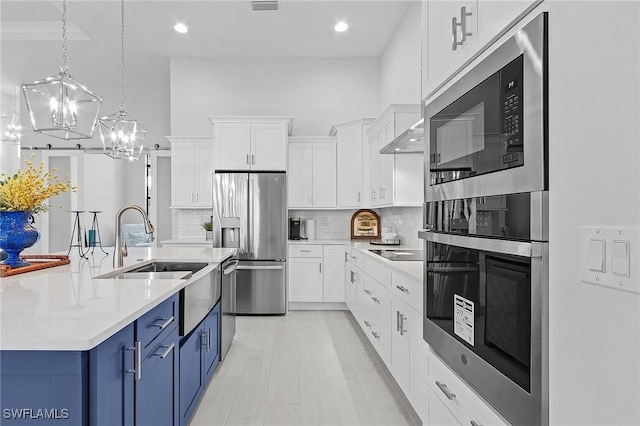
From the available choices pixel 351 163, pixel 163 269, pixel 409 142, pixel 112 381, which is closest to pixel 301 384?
pixel 163 269

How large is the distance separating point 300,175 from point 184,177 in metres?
1.58

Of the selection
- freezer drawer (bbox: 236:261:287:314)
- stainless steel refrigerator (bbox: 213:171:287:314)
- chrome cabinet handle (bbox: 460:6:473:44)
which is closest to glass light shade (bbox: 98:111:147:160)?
stainless steel refrigerator (bbox: 213:171:287:314)

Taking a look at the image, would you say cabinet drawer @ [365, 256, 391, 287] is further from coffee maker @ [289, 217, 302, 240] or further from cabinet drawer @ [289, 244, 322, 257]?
coffee maker @ [289, 217, 302, 240]

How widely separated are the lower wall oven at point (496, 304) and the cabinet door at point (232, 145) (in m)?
3.99

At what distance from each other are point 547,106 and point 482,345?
2.20ft

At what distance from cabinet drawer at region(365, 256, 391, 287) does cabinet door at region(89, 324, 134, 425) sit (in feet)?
6.14

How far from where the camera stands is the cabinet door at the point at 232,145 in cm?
526

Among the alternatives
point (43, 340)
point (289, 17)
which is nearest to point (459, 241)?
point (43, 340)

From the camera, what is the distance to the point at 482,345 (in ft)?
3.96

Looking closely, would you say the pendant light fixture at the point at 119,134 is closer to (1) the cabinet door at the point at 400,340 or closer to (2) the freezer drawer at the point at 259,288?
(2) the freezer drawer at the point at 259,288

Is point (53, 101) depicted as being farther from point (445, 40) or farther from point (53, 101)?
point (445, 40)

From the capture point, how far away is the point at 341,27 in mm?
5031

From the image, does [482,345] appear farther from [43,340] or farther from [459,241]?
[43,340]
